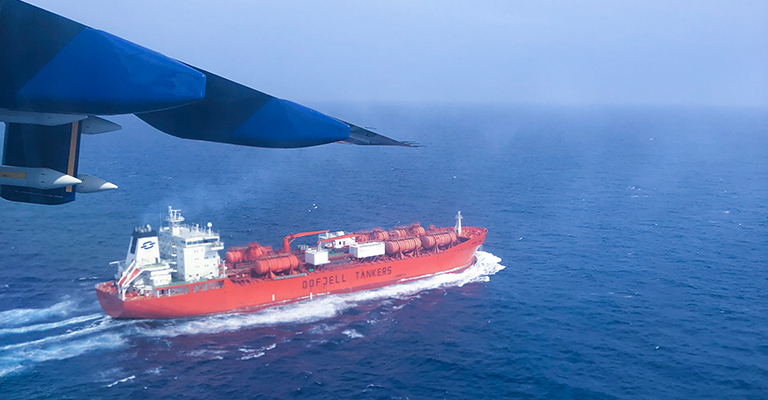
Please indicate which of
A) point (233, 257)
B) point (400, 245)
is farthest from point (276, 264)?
point (400, 245)

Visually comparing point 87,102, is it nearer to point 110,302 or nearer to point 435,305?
point 110,302

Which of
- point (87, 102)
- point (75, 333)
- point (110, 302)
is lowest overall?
point (75, 333)

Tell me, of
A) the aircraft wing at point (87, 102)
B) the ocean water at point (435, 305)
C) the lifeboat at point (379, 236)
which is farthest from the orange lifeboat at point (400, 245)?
the aircraft wing at point (87, 102)

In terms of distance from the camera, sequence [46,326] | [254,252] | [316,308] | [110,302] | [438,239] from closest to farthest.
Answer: [46,326] → [110,302] → [316,308] → [254,252] → [438,239]

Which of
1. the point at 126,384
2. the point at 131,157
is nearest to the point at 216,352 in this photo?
the point at 126,384

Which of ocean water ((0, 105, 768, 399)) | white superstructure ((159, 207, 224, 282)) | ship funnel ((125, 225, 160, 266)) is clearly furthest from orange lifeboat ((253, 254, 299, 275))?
ship funnel ((125, 225, 160, 266))

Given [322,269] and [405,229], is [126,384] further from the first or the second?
[405,229]
